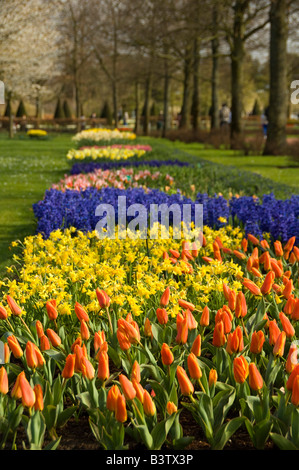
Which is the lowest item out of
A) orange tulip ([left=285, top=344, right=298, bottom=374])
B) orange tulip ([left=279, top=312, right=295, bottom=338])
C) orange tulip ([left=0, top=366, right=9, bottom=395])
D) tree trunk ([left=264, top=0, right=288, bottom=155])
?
orange tulip ([left=0, top=366, right=9, bottom=395])

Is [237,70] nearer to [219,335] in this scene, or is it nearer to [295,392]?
[219,335]

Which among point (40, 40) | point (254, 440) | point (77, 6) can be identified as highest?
point (77, 6)

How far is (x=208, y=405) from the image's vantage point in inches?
98.3

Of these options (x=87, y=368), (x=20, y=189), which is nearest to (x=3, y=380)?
(x=87, y=368)

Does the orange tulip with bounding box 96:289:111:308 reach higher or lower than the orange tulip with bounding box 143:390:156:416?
higher

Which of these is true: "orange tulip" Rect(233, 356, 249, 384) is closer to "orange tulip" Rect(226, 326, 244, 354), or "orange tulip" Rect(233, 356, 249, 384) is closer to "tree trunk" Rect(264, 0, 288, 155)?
"orange tulip" Rect(226, 326, 244, 354)

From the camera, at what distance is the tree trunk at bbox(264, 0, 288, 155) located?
17.2 metres

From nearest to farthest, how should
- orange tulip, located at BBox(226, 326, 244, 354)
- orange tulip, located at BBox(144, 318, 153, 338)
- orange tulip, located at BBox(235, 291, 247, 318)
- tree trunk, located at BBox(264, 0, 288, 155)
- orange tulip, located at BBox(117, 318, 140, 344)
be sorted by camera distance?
1. orange tulip, located at BBox(226, 326, 244, 354)
2. orange tulip, located at BBox(117, 318, 140, 344)
3. orange tulip, located at BBox(144, 318, 153, 338)
4. orange tulip, located at BBox(235, 291, 247, 318)
5. tree trunk, located at BBox(264, 0, 288, 155)

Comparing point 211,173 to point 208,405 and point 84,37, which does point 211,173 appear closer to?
point 208,405

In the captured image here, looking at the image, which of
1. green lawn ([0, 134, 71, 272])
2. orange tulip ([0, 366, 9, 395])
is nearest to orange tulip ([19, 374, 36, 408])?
orange tulip ([0, 366, 9, 395])

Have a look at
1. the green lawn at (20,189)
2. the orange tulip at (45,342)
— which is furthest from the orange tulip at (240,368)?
the green lawn at (20,189)

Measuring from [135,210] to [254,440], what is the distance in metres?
4.46

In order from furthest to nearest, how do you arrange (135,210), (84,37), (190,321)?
(84,37) → (135,210) → (190,321)

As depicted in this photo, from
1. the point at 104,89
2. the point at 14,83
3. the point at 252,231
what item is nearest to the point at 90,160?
the point at 252,231
